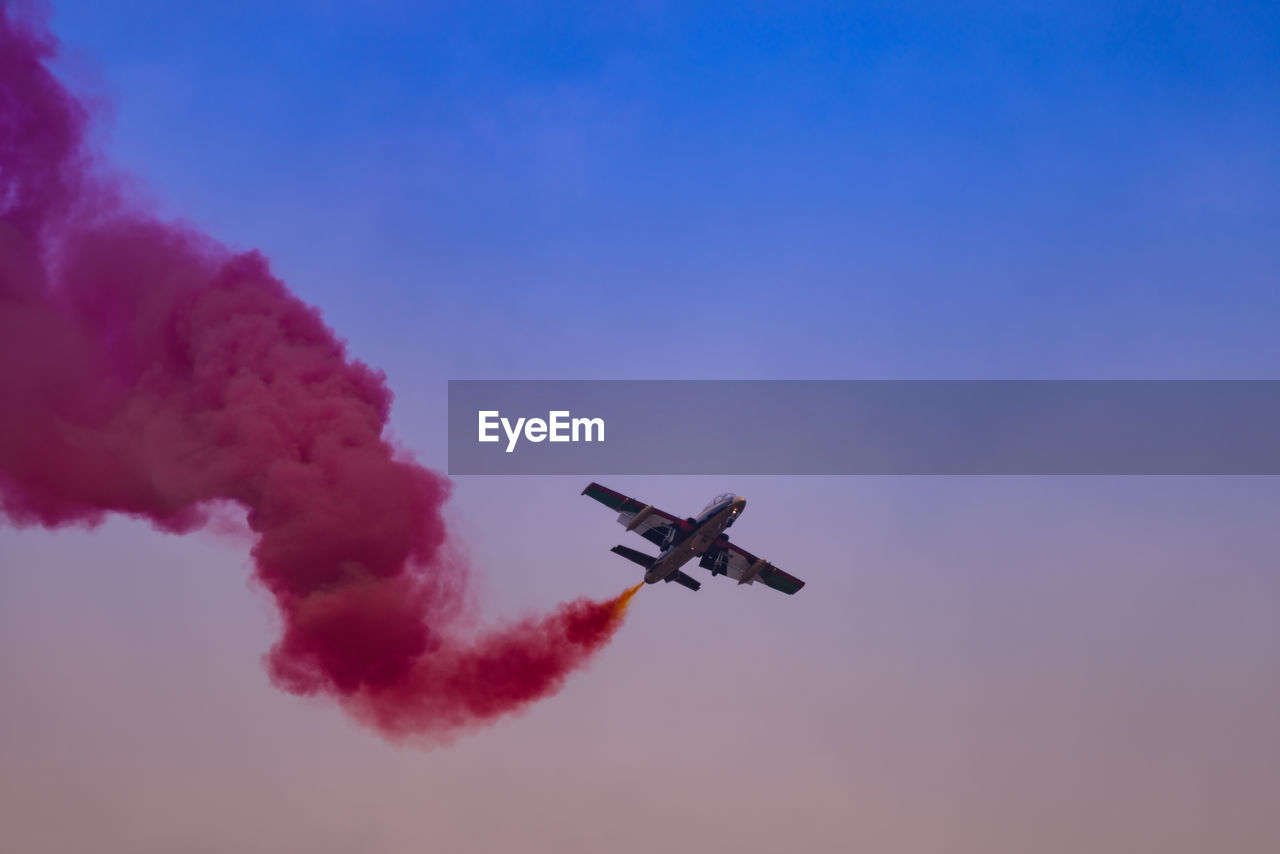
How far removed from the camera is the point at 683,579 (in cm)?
6719

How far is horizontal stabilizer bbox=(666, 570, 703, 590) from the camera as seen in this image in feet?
219

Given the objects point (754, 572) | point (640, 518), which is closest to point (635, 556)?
point (640, 518)

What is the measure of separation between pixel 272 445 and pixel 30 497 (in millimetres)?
16659

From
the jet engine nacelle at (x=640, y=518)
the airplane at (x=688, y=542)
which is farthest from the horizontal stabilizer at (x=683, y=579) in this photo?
the jet engine nacelle at (x=640, y=518)

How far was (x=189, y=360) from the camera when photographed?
65562 mm

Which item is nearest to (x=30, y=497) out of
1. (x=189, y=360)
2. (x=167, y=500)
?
(x=167, y=500)

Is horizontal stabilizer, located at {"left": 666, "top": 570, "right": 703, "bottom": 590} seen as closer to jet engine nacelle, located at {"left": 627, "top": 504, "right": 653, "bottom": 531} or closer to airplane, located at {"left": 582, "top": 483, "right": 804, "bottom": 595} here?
airplane, located at {"left": 582, "top": 483, "right": 804, "bottom": 595}

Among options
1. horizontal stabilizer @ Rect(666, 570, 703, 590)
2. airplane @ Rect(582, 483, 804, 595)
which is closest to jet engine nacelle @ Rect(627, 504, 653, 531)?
airplane @ Rect(582, 483, 804, 595)

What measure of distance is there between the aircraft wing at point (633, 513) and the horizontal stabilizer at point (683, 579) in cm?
215

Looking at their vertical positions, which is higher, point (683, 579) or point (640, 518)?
point (640, 518)

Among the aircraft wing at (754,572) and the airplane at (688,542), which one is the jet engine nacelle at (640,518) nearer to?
the airplane at (688,542)

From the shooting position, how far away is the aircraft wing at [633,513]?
2645 inches

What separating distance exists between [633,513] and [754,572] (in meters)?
9.98

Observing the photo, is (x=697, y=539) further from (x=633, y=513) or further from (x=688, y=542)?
(x=633, y=513)
